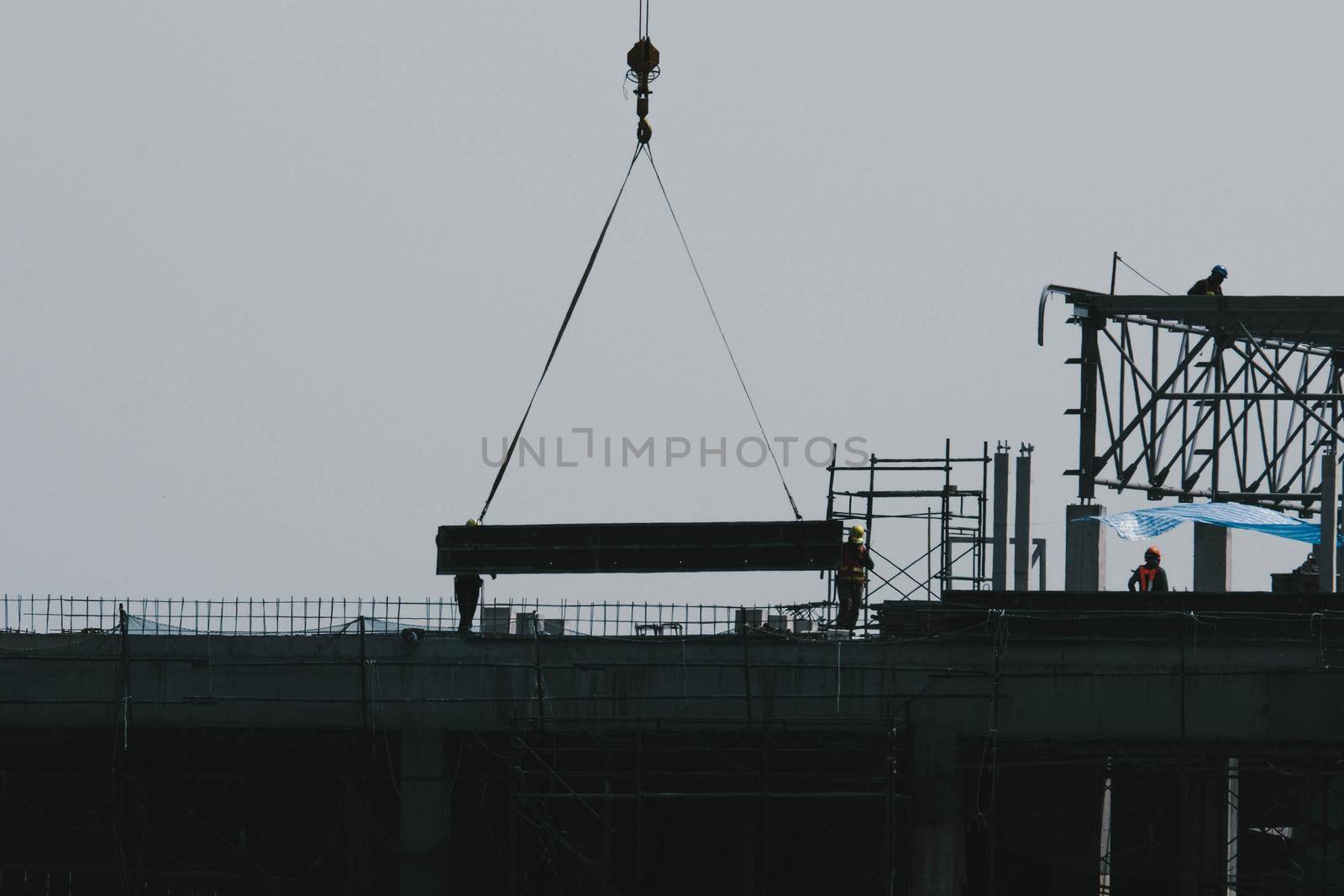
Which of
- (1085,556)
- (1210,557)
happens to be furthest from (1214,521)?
(1085,556)

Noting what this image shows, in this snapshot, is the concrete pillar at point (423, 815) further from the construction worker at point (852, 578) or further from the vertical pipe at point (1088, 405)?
the vertical pipe at point (1088, 405)

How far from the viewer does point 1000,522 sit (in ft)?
111

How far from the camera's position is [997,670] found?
26.6 m

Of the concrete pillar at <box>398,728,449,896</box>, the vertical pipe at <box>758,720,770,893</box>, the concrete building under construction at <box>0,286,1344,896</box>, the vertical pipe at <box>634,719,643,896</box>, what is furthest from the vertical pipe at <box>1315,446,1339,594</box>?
the concrete pillar at <box>398,728,449,896</box>

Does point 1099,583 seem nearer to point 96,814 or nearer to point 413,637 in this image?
point 413,637

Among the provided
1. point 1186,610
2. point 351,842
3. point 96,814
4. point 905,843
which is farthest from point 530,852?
point 1186,610

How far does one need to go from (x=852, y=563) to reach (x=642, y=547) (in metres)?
2.93

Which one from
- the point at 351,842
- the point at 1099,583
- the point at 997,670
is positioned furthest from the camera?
the point at 1099,583

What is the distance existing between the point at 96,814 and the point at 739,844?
9149 millimetres

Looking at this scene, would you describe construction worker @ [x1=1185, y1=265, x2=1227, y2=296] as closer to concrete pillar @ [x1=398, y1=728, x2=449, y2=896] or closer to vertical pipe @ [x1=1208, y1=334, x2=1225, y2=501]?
vertical pipe @ [x1=1208, y1=334, x2=1225, y2=501]

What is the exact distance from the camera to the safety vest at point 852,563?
2891 cm

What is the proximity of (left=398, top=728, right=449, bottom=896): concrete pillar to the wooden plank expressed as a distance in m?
2.91

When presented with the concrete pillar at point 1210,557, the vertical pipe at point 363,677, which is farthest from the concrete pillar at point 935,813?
the concrete pillar at point 1210,557

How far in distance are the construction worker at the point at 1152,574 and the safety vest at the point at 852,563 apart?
4032 millimetres
